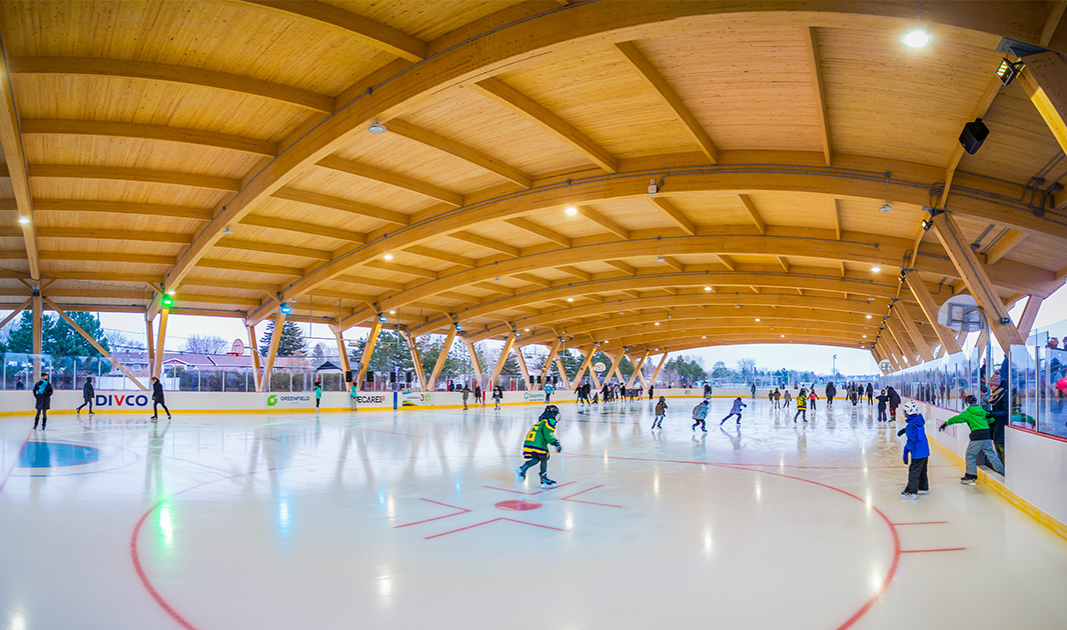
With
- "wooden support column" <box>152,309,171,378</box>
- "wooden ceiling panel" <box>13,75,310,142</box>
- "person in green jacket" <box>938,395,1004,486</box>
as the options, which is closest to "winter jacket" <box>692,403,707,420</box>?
"person in green jacket" <box>938,395,1004,486</box>

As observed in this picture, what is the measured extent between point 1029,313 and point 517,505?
18.8 m

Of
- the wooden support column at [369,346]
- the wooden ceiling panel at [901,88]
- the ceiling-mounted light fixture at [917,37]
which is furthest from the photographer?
the wooden support column at [369,346]

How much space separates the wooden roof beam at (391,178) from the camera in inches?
536

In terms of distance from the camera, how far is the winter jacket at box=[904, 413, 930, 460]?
909cm

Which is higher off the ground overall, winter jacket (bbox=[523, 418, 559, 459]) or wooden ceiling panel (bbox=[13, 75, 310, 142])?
wooden ceiling panel (bbox=[13, 75, 310, 142])

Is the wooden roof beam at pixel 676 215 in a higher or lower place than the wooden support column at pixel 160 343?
higher

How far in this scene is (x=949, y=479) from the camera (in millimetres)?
11445

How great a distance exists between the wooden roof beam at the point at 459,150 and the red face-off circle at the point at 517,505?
7243 millimetres

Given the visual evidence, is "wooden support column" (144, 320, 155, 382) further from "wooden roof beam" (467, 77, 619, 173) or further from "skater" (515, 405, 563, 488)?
"skater" (515, 405, 563, 488)

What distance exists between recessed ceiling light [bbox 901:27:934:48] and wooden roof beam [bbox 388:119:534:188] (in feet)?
27.4

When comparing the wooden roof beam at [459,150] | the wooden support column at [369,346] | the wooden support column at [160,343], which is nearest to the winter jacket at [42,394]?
the wooden support column at [160,343]

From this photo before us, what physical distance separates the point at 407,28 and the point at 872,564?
29.6 ft

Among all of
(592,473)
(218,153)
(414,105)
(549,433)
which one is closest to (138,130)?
(218,153)

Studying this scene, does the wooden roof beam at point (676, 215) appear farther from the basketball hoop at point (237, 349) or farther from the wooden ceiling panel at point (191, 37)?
the basketball hoop at point (237, 349)
